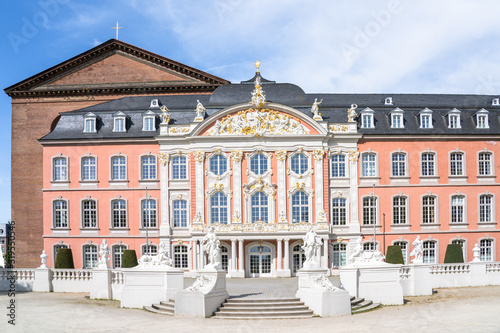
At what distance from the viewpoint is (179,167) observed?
139 ft

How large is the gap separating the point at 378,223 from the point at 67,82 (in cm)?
2739

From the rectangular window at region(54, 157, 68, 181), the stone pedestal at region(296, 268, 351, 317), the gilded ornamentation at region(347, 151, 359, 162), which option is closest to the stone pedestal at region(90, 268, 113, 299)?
the stone pedestal at region(296, 268, 351, 317)

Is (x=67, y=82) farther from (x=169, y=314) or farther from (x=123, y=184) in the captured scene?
(x=169, y=314)

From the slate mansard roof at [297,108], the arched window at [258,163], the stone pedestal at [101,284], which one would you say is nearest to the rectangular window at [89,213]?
the slate mansard roof at [297,108]

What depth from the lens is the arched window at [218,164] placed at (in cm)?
4159

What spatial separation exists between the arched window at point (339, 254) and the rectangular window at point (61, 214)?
18.5 metres

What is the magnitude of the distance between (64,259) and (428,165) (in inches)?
985

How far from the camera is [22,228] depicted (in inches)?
1912

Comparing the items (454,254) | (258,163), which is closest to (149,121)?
(258,163)

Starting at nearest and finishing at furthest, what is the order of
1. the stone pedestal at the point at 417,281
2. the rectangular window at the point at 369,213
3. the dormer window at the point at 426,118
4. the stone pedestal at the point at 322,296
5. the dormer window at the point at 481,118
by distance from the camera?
the stone pedestal at the point at 322,296 < the stone pedestal at the point at 417,281 < the rectangular window at the point at 369,213 < the dormer window at the point at 426,118 < the dormer window at the point at 481,118

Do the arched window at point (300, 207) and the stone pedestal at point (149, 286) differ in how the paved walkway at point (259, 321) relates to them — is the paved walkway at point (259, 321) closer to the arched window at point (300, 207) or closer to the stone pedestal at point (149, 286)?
the stone pedestal at point (149, 286)

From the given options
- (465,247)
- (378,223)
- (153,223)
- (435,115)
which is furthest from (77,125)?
(465,247)

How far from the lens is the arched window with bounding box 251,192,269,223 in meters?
41.3

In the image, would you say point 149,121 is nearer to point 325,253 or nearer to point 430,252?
point 325,253
